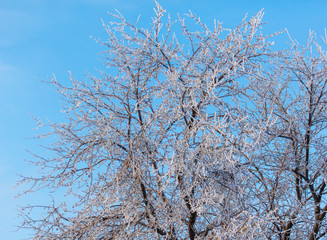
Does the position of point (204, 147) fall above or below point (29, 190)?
below

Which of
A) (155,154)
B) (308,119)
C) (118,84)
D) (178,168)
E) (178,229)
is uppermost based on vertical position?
(118,84)

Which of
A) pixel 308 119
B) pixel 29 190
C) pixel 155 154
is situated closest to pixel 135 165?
pixel 155 154

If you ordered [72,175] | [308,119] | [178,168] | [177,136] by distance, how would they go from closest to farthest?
[178,168] < [177,136] < [72,175] < [308,119]

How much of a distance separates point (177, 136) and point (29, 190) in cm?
280

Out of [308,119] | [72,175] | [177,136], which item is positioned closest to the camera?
[177,136]

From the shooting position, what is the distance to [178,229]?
6738 millimetres

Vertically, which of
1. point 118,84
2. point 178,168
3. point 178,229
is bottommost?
point 178,229

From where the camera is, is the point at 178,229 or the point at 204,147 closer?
the point at 204,147

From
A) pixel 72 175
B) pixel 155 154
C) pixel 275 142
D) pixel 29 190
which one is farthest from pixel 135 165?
pixel 275 142

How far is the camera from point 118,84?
280 inches

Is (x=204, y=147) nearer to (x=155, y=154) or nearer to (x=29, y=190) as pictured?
(x=155, y=154)

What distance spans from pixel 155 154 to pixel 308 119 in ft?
11.9

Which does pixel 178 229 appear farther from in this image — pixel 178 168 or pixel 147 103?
pixel 147 103

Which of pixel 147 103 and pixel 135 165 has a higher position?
pixel 147 103
